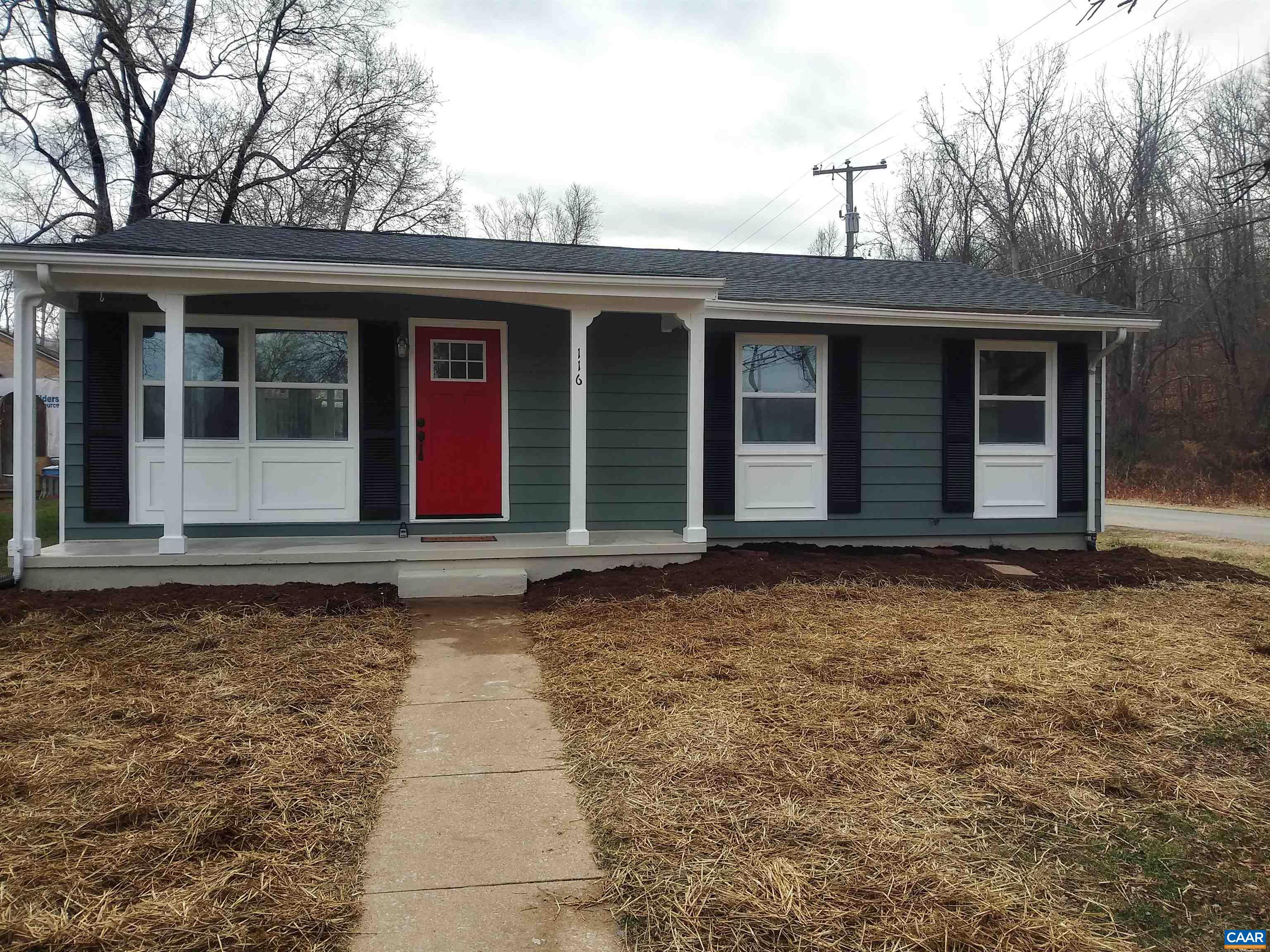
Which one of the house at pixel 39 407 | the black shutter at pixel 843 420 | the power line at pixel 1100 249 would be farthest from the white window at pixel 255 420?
the power line at pixel 1100 249

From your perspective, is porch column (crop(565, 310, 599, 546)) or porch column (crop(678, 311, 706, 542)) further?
porch column (crop(678, 311, 706, 542))

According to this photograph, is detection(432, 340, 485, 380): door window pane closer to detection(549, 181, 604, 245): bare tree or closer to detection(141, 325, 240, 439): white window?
detection(141, 325, 240, 439): white window

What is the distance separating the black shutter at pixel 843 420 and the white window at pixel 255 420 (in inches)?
177

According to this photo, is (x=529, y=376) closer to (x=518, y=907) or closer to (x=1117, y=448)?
(x=518, y=907)

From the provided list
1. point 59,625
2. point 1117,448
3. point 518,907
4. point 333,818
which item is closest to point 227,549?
point 59,625

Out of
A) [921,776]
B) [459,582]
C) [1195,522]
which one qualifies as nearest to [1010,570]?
[459,582]

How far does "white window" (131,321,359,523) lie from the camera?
23.9 ft

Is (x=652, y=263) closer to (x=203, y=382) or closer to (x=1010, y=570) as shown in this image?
(x=203, y=382)

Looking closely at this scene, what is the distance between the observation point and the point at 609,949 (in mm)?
2123

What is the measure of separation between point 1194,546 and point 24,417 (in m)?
12.0

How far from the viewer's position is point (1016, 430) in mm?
A: 8875

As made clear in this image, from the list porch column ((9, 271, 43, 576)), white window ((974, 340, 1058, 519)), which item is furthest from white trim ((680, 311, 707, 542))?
porch column ((9, 271, 43, 576))

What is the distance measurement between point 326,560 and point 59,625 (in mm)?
1773

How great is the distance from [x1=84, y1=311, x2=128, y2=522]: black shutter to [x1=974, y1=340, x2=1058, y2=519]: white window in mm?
7930
